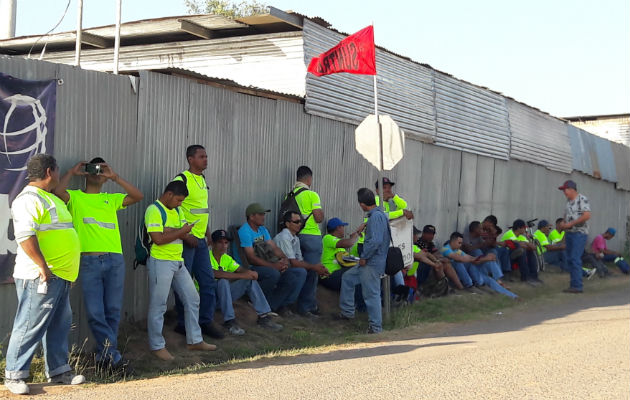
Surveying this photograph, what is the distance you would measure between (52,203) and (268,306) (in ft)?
13.2

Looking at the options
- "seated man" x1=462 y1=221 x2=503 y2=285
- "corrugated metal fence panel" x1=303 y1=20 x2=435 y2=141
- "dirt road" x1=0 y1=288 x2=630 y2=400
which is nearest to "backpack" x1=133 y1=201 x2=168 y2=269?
"dirt road" x1=0 y1=288 x2=630 y2=400

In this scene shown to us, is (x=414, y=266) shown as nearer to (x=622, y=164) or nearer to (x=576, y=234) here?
(x=576, y=234)

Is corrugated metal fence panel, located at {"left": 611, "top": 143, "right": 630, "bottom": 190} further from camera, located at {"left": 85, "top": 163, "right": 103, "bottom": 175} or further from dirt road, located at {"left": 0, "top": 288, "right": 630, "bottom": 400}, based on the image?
camera, located at {"left": 85, "top": 163, "right": 103, "bottom": 175}

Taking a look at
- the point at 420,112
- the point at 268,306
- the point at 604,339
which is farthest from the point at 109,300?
the point at 420,112

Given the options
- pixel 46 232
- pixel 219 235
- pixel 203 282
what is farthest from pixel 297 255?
pixel 46 232

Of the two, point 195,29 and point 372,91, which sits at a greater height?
point 195,29

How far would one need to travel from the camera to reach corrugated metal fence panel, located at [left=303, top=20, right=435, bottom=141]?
13016 mm

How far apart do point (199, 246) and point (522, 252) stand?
9791 millimetres

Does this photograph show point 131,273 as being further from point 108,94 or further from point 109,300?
point 108,94

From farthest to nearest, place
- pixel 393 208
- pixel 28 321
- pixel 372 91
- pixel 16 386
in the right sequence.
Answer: pixel 372 91 < pixel 393 208 < pixel 28 321 < pixel 16 386

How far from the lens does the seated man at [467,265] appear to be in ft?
48.1

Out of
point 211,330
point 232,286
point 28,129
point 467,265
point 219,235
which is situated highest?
point 28,129

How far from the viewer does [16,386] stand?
6.43 metres

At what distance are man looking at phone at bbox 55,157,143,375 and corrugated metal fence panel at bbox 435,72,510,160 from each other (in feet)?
33.5
